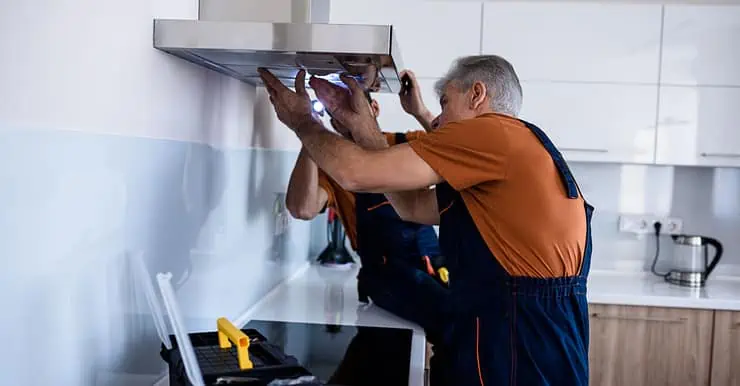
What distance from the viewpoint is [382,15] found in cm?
291

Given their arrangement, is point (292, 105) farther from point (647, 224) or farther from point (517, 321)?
point (647, 224)

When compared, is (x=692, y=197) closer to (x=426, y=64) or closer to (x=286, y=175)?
(x=426, y=64)

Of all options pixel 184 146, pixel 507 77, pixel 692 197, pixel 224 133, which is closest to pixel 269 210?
pixel 224 133

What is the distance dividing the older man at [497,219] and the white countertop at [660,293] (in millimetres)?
1328

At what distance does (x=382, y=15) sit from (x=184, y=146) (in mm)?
1636

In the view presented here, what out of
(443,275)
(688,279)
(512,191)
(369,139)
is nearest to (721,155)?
(688,279)

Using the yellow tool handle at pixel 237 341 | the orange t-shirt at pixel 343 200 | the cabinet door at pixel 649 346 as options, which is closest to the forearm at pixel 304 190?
the orange t-shirt at pixel 343 200

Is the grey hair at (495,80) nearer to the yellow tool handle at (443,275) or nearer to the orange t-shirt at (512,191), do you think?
the orange t-shirt at (512,191)

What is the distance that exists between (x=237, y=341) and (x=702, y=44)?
248 cm

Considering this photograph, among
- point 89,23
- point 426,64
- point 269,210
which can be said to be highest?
point 426,64

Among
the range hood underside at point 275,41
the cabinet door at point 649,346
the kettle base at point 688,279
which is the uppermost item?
the range hood underside at point 275,41

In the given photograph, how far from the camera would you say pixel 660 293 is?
2.83 m

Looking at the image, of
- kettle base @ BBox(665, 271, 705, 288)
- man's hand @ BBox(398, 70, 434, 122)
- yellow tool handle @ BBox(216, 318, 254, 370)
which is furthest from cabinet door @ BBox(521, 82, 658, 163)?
yellow tool handle @ BBox(216, 318, 254, 370)

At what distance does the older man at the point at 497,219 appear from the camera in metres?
1.37
